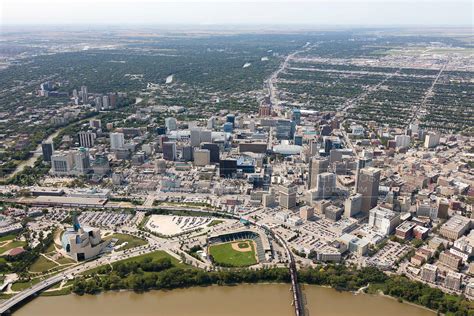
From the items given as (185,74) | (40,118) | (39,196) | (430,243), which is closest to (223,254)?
(430,243)

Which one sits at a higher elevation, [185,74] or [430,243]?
[185,74]

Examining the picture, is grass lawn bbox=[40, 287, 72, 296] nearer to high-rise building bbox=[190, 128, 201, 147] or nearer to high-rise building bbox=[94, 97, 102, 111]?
high-rise building bbox=[190, 128, 201, 147]

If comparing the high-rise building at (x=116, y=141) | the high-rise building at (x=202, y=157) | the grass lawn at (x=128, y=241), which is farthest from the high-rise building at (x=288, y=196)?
the high-rise building at (x=116, y=141)

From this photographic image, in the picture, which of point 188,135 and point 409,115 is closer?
point 188,135

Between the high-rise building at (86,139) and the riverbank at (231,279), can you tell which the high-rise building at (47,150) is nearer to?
the high-rise building at (86,139)

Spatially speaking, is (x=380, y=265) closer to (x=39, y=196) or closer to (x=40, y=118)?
(x=39, y=196)

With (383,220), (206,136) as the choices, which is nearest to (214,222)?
(383,220)
